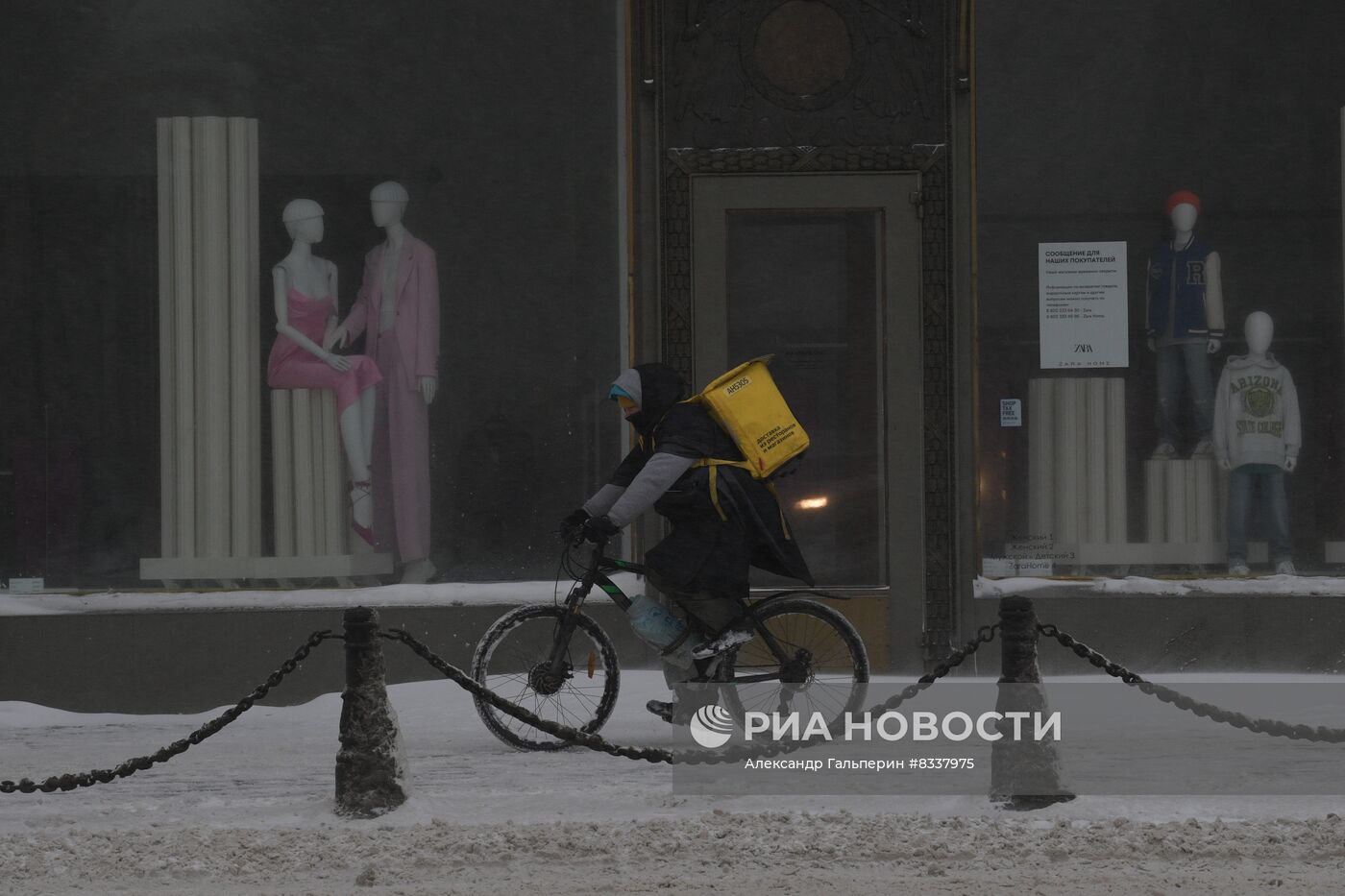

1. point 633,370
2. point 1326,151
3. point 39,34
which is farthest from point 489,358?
point 1326,151

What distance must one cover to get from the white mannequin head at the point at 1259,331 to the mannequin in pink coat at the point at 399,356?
5385mm

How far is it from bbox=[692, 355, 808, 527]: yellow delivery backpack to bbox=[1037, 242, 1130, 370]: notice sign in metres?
3.18

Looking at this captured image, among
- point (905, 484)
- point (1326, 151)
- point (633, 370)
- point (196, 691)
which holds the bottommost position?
point (196, 691)

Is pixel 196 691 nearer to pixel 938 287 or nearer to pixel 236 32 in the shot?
pixel 236 32

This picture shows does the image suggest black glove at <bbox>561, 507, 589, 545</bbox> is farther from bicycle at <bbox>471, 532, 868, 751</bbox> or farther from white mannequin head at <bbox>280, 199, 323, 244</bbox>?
white mannequin head at <bbox>280, 199, 323, 244</bbox>

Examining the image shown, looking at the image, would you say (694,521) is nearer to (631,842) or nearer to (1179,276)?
(631,842)

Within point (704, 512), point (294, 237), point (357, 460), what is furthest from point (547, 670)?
point (294, 237)

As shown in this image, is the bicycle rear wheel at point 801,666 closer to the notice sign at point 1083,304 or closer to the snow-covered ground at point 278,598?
the snow-covered ground at point 278,598

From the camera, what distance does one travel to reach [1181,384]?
10.4 metres

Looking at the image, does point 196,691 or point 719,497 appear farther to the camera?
point 196,691

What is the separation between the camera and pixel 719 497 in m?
7.66

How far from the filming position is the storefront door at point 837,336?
10.1 meters

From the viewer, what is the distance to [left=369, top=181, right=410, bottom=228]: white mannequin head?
10.3 m

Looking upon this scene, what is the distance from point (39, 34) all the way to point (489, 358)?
11.8 ft
